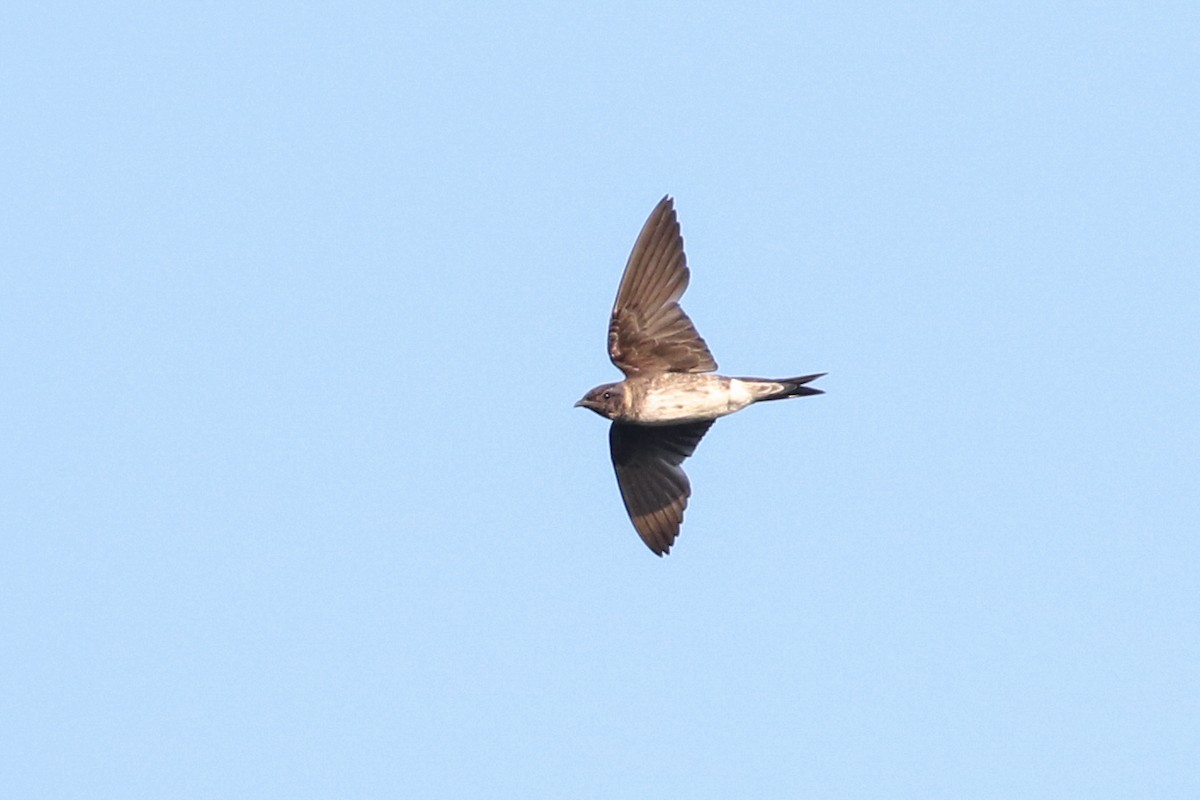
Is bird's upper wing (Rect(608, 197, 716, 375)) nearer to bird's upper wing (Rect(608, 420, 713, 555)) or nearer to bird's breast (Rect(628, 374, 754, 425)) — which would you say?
bird's breast (Rect(628, 374, 754, 425))

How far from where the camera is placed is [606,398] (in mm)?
19891

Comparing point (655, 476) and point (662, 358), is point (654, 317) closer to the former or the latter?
point (662, 358)

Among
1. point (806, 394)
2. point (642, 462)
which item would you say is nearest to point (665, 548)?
point (642, 462)

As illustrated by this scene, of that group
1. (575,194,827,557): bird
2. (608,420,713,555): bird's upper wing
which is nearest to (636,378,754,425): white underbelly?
(575,194,827,557): bird

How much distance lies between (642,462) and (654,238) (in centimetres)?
232

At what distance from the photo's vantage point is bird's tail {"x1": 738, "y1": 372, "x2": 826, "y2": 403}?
19719 mm

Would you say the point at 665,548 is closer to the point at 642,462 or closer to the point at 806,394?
the point at 642,462

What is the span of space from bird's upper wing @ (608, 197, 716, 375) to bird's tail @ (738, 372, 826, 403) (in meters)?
0.45

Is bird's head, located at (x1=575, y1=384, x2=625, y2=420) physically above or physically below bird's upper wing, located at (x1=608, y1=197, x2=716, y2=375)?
below

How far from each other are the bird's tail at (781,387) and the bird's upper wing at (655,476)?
1168mm

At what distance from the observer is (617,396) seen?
19.9 meters

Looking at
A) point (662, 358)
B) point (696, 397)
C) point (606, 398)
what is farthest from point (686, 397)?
point (606, 398)

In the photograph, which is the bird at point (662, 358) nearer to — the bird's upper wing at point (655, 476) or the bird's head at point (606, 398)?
the bird's head at point (606, 398)

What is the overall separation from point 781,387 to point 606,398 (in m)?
1.61
